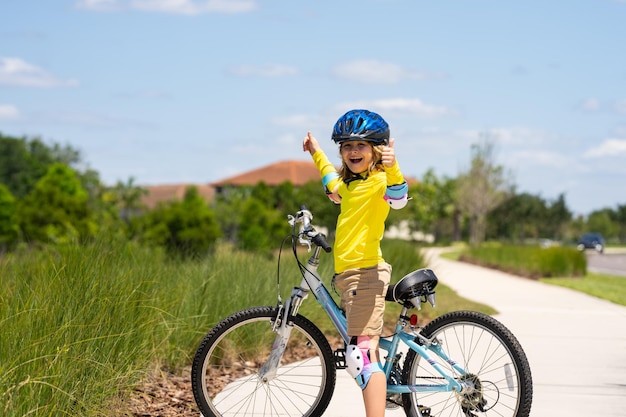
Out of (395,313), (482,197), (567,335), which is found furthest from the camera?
(482,197)

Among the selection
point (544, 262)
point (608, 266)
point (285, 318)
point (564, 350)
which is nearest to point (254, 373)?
point (285, 318)

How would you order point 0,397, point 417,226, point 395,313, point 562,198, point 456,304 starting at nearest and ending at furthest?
point 0,397, point 395,313, point 456,304, point 417,226, point 562,198

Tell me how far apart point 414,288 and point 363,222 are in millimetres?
484

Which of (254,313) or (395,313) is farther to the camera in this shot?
(395,313)

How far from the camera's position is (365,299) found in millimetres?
4832

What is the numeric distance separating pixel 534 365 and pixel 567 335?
94.5 inches

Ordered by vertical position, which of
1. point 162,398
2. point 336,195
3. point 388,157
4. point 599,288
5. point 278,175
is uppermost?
point 278,175

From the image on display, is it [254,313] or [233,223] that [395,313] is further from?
[233,223]

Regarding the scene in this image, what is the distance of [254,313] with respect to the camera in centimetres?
515

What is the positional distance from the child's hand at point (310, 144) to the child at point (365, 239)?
0.50 meters

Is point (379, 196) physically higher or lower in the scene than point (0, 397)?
higher

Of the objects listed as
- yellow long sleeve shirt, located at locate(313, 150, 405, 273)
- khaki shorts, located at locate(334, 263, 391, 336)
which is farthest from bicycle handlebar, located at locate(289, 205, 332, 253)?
khaki shorts, located at locate(334, 263, 391, 336)

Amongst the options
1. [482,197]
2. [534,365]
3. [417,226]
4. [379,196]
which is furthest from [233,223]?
[379,196]

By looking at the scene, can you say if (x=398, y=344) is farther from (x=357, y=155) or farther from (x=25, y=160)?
(x=25, y=160)
